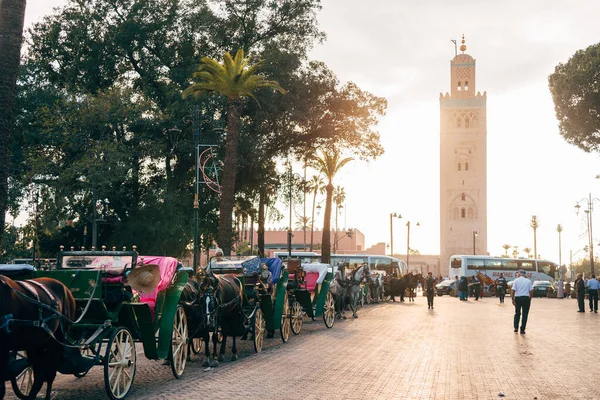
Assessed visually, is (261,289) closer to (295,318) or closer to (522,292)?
(295,318)

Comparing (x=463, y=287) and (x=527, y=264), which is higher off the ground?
(x=527, y=264)

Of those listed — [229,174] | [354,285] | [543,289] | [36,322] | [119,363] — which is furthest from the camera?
[543,289]

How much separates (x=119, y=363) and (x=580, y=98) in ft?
120

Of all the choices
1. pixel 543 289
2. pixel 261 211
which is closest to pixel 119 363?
pixel 261 211

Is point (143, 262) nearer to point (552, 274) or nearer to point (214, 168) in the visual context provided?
point (214, 168)

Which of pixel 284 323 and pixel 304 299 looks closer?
pixel 284 323

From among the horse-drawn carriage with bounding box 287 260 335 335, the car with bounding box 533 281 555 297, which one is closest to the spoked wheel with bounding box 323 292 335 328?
the horse-drawn carriage with bounding box 287 260 335 335

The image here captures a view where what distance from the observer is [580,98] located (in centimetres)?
3988

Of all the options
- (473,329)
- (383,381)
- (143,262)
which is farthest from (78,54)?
(383,381)

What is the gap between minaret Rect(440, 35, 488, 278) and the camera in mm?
100625

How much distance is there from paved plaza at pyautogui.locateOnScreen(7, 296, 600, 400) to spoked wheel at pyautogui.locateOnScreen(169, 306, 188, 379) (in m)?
0.20

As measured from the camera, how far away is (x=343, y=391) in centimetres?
Answer: 964

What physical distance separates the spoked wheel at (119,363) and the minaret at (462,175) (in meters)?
92.4

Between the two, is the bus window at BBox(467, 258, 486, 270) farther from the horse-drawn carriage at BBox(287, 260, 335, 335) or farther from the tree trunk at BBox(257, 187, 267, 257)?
the horse-drawn carriage at BBox(287, 260, 335, 335)
